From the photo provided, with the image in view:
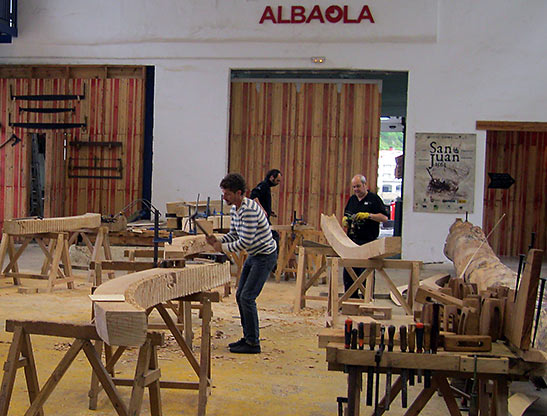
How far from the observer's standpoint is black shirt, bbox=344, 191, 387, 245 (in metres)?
8.68

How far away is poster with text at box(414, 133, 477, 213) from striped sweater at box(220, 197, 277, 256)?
7760 millimetres

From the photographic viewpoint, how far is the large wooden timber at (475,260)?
586 cm

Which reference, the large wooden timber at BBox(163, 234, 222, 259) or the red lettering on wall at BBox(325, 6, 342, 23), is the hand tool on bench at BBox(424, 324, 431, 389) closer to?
the large wooden timber at BBox(163, 234, 222, 259)

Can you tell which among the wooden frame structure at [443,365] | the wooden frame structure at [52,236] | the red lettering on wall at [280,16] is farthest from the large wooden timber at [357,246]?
Answer: the red lettering on wall at [280,16]

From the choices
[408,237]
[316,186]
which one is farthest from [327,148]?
[408,237]

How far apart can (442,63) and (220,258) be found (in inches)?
370

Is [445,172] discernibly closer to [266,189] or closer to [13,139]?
[266,189]

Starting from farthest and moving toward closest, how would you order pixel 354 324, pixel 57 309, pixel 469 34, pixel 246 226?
pixel 469 34
pixel 57 309
pixel 246 226
pixel 354 324

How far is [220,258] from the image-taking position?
17.4 ft

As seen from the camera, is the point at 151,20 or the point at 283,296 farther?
the point at 151,20

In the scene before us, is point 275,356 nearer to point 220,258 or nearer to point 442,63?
point 220,258

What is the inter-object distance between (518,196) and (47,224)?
1219cm

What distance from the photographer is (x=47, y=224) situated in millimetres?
9305

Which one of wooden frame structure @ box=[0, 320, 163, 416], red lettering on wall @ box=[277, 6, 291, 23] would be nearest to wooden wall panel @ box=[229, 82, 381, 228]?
red lettering on wall @ box=[277, 6, 291, 23]
